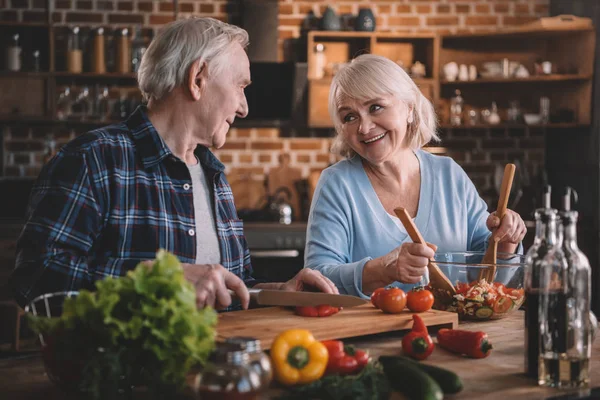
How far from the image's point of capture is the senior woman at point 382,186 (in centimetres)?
256

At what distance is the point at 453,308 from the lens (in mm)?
2123

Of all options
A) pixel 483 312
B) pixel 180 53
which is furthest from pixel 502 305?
pixel 180 53

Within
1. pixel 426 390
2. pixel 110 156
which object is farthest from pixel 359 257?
pixel 426 390

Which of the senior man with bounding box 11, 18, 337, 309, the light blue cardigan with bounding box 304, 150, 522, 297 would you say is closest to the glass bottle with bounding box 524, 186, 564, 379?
the senior man with bounding box 11, 18, 337, 309

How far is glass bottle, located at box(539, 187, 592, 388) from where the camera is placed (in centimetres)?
147

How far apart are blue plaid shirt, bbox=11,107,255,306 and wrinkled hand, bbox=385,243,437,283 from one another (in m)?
0.43

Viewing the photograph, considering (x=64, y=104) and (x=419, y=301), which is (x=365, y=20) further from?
(x=419, y=301)

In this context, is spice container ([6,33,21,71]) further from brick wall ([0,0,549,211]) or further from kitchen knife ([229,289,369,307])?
kitchen knife ([229,289,369,307])

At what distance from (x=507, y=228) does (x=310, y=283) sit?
0.66 m

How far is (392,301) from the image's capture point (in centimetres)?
197

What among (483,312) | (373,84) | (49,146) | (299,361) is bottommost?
(483,312)

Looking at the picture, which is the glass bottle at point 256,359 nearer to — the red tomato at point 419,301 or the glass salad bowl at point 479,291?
the red tomato at point 419,301

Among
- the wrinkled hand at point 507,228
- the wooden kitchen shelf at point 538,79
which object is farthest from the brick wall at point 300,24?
the wrinkled hand at point 507,228

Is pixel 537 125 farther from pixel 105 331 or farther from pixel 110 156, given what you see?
pixel 105 331
